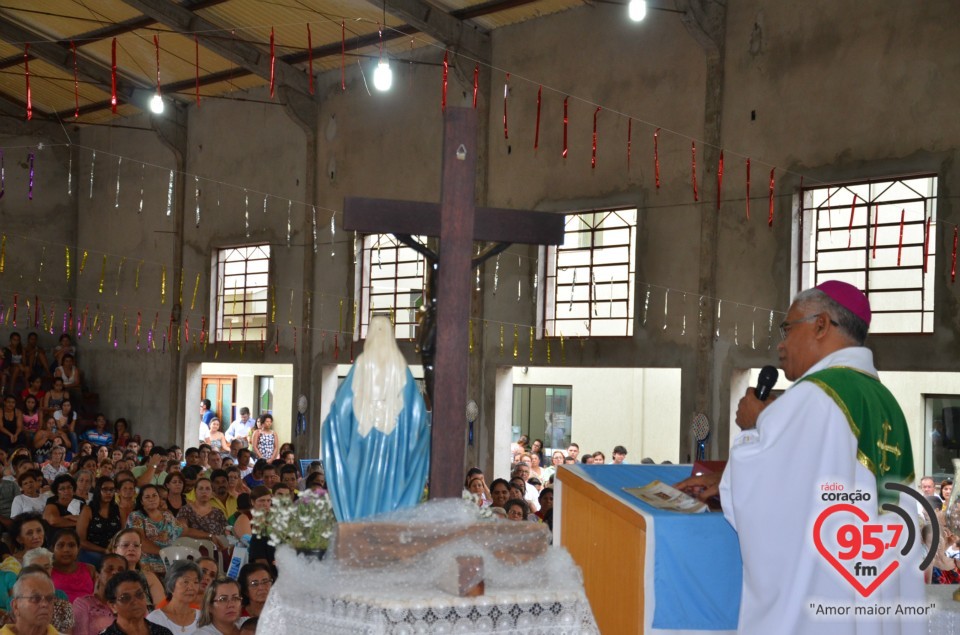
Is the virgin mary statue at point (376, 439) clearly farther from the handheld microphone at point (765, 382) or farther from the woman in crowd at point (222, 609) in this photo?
the woman in crowd at point (222, 609)

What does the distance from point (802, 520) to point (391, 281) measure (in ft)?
42.0

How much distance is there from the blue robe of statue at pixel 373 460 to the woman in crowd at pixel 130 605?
1.95 m

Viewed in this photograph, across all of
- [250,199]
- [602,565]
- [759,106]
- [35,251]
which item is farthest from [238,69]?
[602,565]

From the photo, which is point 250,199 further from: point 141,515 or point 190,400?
point 141,515

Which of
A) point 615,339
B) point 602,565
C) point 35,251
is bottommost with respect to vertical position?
point 602,565

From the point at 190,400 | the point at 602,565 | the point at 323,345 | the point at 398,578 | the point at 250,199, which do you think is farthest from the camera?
the point at 190,400

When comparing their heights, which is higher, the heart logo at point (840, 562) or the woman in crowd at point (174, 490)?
the heart logo at point (840, 562)

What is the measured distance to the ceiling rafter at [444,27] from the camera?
522 inches

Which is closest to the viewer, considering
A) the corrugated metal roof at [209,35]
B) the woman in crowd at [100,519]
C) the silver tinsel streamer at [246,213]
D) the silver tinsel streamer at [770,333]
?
the woman in crowd at [100,519]

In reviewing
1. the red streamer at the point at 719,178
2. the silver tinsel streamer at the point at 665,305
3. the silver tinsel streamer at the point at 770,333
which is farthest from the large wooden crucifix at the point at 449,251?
the silver tinsel streamer at the point at 665,305

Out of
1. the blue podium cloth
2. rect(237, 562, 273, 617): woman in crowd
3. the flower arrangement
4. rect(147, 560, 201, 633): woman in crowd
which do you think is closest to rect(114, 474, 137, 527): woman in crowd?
rect(147, 560, 201, 633): woman in crowd

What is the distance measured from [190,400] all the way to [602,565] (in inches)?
635

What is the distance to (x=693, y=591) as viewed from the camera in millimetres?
3334

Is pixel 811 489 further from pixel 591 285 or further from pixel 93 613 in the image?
pixel 591 285
